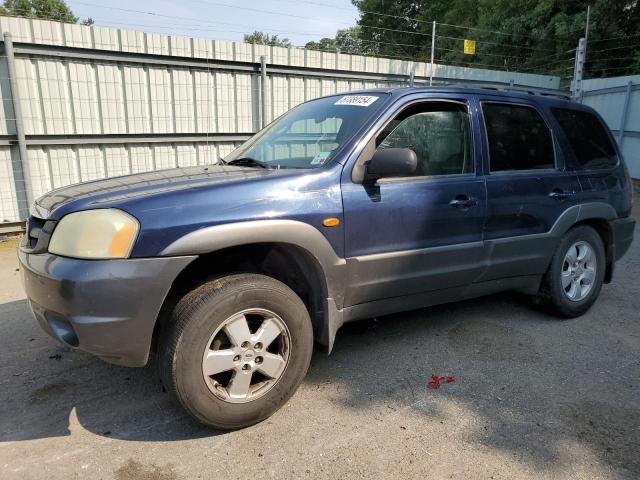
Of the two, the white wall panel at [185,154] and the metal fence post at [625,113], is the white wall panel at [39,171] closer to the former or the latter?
the white wall panel at [185,154]

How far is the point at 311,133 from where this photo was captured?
348cm

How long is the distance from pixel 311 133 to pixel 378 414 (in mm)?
1915

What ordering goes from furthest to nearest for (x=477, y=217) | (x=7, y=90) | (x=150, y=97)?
1. (x=150, y=97)
2. (x=7, y=90)
3. (x=477, y=217)

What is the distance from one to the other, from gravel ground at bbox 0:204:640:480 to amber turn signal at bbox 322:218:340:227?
1.06 meters

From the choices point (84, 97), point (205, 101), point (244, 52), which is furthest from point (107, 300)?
point (244, 52)

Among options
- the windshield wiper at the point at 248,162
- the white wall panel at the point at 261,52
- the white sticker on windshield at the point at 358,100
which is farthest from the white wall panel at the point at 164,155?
the white sticker on windshield at the point at 358,100

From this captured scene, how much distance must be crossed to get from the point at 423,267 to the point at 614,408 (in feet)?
4.53

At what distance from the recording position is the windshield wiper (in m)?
3.30

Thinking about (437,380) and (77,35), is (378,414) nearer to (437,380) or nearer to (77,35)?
(437,380)

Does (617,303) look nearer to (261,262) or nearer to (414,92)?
(414,92)

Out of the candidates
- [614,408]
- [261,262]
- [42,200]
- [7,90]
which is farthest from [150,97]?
[614,408]

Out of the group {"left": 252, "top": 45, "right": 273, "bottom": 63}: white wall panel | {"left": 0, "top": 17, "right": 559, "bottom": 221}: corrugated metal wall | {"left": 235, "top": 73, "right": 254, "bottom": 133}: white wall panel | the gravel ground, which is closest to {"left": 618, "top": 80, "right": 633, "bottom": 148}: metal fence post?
{"left": 0, "top": 17, "right": 559, "bottom": 221}: corrugated metal wall

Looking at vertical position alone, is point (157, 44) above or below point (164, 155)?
above

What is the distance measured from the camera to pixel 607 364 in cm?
346
